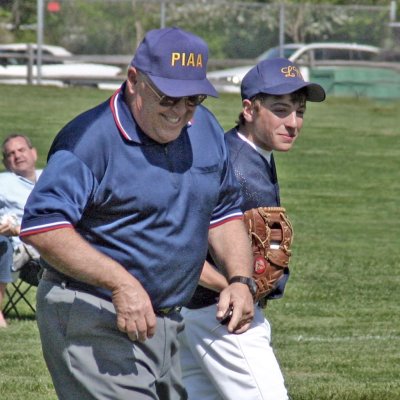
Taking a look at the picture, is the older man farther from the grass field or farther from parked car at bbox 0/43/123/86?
parked car at bbox 0/43/123/86

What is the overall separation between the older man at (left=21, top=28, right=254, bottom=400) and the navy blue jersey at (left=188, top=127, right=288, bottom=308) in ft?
2.99

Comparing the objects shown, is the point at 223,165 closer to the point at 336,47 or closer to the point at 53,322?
the point at 53,322

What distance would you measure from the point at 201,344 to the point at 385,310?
18.0 feet

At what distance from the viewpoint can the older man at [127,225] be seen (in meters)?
3.80

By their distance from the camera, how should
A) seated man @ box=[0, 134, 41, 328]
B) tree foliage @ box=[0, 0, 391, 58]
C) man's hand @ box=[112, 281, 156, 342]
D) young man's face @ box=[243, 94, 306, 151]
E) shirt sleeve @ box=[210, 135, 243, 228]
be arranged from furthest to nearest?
tree foliage @ box=[0, 0, 391, 58]
seated man @ box=[0, 134, 41, 328]
young man's face @ box=[243, 94, 306, 151]
shirt sleeve @ box=[210, 135, 243, 228]
man's hand @ box=[112, 281, 156, 342]

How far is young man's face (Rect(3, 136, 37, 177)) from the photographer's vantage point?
33.7 ft

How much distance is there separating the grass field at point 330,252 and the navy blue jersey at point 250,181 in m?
2.25

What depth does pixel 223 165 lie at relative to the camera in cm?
427

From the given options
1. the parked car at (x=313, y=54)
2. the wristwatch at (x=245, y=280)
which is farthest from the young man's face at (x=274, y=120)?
the parked car at (x=313, y=54)

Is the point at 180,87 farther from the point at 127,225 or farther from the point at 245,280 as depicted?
the point at 245,280

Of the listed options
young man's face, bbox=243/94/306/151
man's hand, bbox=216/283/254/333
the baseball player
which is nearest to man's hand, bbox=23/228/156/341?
man's hand, bbox=216/283/254/333

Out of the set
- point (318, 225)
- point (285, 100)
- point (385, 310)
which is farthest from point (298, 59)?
point (285, 100)

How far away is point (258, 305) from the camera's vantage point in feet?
17.1

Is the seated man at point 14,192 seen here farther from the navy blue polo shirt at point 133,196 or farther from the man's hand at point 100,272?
the man's hand at point 100,272
